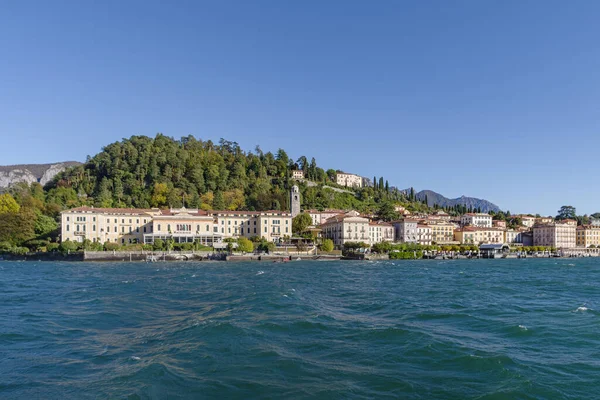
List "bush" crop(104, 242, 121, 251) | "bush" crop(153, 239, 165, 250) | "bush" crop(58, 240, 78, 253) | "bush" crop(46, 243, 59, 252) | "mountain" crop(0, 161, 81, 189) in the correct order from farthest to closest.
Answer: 1. "mountain" crop(0, 161, 81, 189)
2. "bush" crop(153, 239, 165, 250)
3. "bush" crop(104, 242, 121, 251)
4. "bush" crop(46, 243, 59, 252)
5. "bush" crop(58, 240, 78, 253)

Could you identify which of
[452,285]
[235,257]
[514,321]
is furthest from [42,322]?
[235,257]

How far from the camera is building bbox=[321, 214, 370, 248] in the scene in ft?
296

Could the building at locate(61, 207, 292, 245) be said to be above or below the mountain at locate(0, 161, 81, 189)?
below

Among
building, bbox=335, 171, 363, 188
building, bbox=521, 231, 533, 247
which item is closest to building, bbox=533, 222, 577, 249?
building, bbox=521, 231, 533, 247

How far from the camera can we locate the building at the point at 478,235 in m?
111

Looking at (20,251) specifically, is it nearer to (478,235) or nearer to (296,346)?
(296,346)

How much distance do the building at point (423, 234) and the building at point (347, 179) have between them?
4587 centimetres

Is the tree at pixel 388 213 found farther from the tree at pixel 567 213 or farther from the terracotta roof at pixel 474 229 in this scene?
the tree at pixel 567 213

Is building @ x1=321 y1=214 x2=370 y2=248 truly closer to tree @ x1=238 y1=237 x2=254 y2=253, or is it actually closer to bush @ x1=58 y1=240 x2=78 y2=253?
tree @ x1=238 y1=237 x2=254 y2=253

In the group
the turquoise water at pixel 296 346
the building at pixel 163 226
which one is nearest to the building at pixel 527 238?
the building at pixel 163 226

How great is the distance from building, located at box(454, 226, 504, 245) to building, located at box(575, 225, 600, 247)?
2070 centimetres

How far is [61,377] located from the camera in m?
11.7

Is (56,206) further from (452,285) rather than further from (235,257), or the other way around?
(452,285)

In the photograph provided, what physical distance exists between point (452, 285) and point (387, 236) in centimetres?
6523
